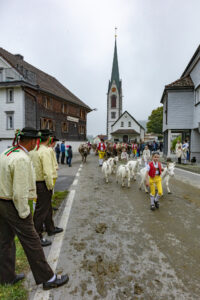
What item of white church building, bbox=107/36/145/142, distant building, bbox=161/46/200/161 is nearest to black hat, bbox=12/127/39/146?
distant building, bbox=161/46/200/161

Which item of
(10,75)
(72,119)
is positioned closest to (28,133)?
(10,75)

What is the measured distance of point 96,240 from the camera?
373 centimetres

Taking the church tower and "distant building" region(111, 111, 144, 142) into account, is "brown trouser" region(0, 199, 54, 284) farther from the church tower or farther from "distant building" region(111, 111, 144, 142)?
the church tower

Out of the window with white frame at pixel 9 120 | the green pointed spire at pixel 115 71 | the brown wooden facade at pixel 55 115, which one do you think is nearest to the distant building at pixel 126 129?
the brown wooden facade at pixel 55 115

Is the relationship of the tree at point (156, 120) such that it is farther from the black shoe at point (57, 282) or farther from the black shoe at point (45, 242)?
the black shoe at point (57, 282)

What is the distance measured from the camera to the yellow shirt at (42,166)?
3613mm

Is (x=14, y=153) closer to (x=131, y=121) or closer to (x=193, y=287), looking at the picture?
(x=193, y=287)

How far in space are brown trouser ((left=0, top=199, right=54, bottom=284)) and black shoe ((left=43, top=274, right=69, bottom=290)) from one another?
0.07 metres

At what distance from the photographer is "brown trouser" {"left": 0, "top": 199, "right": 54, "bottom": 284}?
238 cm

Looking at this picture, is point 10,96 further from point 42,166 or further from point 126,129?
point 126,129

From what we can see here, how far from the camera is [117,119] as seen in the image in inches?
2290

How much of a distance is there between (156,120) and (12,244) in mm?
67862

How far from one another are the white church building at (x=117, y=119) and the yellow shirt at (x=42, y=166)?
5085cm

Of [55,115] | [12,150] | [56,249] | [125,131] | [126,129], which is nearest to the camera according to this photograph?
[12,150]
